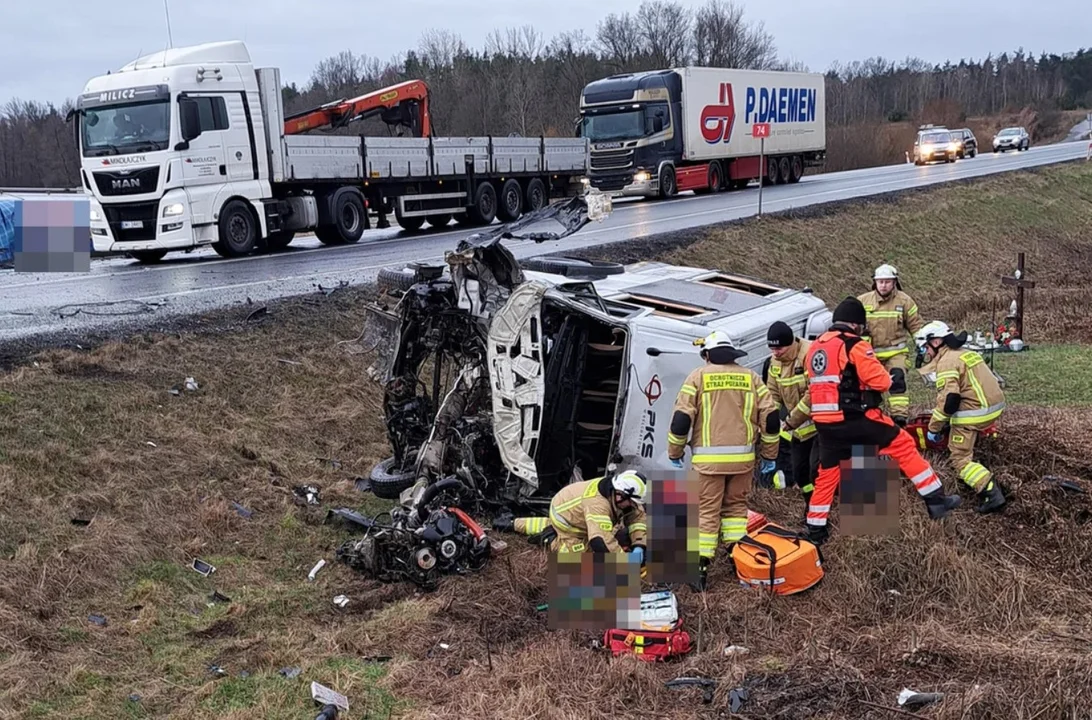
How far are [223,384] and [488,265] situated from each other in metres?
3.56

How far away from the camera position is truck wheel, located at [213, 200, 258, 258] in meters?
14.7

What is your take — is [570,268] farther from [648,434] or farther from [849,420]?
[849,420]

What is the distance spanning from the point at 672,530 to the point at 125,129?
38.9 feet

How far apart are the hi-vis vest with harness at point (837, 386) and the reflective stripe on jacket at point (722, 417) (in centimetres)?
44

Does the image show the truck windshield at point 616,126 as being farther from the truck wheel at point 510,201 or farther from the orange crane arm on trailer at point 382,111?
the orange crane arm on trailer at point 382,111

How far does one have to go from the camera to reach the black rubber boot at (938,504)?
5.99m

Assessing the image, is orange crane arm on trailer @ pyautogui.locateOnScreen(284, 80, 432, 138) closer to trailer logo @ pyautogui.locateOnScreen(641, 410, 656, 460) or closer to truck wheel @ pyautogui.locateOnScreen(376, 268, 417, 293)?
truck wheel @ pyautogui.locateOnScreen(376, 268, 417, 293)

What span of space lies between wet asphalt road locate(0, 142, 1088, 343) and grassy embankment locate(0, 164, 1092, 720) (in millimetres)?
1520

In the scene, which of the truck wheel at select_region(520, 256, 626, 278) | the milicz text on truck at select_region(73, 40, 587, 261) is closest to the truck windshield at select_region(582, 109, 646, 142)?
the milicz text on truck at select_region(73, 40, 587, 261)

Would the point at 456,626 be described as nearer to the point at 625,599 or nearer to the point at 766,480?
the point at 625,599

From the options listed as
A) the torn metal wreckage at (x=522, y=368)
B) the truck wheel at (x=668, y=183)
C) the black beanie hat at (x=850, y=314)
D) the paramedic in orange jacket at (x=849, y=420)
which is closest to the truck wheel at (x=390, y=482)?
the torn metal wreckage at (x=522, y=368)

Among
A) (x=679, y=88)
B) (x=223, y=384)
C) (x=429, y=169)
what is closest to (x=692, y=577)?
(x=223, y=384)

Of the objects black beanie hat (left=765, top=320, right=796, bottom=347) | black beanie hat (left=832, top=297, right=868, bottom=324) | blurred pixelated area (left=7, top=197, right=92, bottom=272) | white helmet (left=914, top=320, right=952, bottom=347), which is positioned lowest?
white helmet (left=914, top=320, right=952, bottom=347)

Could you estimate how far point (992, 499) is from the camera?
6297 mm
